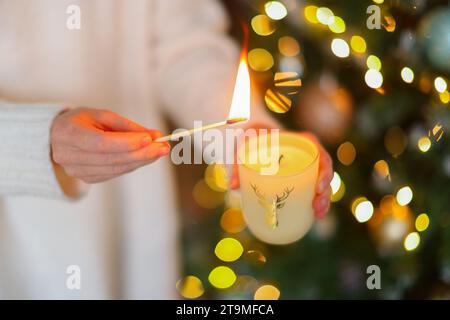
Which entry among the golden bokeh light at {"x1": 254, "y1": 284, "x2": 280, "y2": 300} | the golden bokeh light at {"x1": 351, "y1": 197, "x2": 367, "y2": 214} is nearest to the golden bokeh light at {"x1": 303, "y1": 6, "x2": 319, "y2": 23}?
the golden bokeh light at {"x1": 351, "y1": 197, "x2": 367, "y2": 214}

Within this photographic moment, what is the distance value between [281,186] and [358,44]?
0.26 metres

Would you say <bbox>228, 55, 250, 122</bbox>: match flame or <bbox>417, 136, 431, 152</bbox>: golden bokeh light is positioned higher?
<bbox>228, 55, 250, 122</bbox>: match flame

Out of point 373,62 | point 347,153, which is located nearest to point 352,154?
point 347,153

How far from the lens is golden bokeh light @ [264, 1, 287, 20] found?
25.4 inches

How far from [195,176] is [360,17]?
311 mm

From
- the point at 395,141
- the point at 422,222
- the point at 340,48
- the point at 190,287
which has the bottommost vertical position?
the point at 190,287

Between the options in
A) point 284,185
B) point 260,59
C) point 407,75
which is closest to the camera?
point 284,185

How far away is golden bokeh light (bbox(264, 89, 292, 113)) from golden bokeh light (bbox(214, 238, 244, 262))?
0.19 m

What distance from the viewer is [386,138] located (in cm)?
60

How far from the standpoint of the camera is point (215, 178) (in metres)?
0.74

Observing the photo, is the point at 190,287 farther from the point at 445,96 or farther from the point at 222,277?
the point at 445,96

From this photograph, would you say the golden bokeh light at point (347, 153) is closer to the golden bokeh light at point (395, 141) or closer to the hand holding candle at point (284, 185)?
the golden bokeh light at point (395, 141)

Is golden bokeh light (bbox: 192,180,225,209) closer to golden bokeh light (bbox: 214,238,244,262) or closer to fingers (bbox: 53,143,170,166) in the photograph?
golden bokeh light (bbox: 214,238,244,262)
